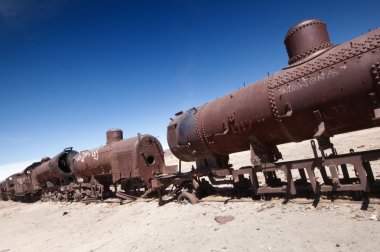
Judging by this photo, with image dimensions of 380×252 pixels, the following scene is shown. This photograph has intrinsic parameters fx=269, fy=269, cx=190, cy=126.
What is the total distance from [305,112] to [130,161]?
996 cm

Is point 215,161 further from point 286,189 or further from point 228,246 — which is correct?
point 228,246

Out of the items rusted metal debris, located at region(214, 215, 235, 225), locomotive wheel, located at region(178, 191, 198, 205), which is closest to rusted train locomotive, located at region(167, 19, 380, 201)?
locomotive wheel, located at region(178, 191, 198, 205)

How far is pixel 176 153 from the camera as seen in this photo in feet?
35.4

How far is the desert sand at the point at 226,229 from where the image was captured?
5168 mm

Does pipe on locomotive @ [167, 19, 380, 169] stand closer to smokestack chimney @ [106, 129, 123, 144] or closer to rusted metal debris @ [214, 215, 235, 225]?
rusted metal debris @ [214, 215, 235, 225]

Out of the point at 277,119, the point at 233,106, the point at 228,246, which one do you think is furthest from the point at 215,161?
the point at 228,246

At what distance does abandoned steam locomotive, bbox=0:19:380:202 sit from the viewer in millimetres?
5938

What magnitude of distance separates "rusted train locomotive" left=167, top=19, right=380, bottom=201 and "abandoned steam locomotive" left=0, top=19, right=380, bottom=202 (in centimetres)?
2

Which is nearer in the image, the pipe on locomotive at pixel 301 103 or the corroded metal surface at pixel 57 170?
the pipe on locomotive at pixel 301 103

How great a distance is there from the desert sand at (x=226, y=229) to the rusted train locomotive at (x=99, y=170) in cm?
273

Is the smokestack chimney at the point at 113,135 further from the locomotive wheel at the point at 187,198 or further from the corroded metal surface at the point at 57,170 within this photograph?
the locomotive wheel at the point at 187,198

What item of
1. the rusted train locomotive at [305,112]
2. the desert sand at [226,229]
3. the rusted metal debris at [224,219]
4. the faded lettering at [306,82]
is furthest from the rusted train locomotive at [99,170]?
the faded lettering at [306,82]

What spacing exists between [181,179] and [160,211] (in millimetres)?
1461

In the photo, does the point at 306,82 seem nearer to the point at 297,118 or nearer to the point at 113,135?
the point at 297,118
